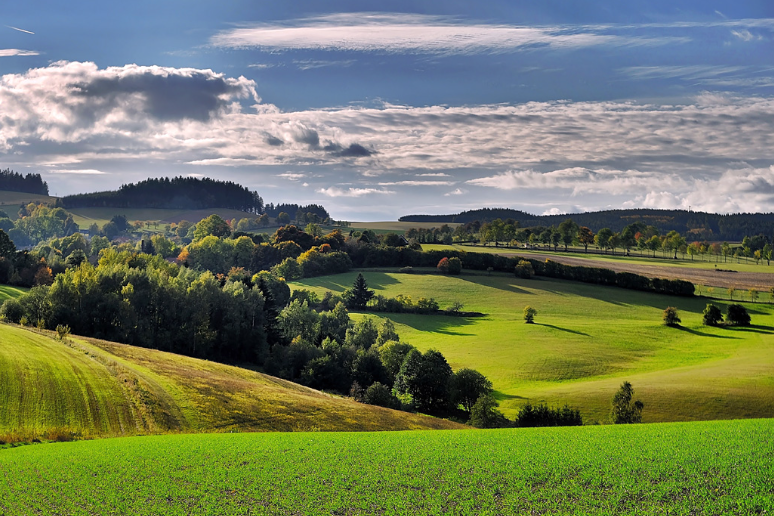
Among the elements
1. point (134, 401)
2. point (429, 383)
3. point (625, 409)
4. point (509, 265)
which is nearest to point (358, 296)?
point (509, 265)

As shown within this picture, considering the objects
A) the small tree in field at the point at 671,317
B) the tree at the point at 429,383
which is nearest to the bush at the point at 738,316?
the small tree in field at the point at 671,317

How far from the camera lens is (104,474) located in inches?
976

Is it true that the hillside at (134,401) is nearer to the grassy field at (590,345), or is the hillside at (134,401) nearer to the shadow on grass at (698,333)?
the grassy field at (590,345)

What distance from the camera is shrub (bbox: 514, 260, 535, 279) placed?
142m

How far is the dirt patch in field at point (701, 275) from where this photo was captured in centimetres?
12850

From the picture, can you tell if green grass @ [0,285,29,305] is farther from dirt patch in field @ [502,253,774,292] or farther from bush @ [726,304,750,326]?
dirt patch in field @ [502,253,774,292]

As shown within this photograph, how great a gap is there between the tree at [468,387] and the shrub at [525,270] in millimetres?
84189

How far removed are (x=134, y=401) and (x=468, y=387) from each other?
34.9m

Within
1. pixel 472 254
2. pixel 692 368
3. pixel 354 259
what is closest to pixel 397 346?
pixel 692 368

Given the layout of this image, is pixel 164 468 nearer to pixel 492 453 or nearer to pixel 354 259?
pixel 492 453

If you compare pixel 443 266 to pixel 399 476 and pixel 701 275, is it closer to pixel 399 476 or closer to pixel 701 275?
pixel 701 275

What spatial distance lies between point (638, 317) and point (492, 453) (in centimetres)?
Answer: 9202

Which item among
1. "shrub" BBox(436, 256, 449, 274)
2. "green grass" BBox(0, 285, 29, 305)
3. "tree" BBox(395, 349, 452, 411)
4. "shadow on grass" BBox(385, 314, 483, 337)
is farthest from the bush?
"green grass" BBox(0, 285, 29, 305)

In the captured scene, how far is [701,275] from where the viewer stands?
14075 centimetres
